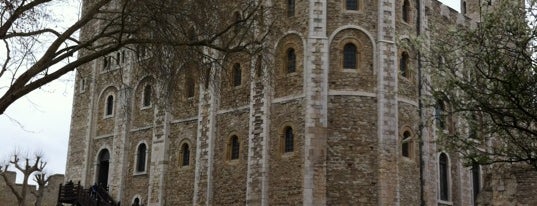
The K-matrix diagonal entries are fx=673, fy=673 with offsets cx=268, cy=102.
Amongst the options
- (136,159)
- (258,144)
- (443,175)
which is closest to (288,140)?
(258,144)

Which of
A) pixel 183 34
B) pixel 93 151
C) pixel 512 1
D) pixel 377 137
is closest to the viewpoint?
pixel 512 1

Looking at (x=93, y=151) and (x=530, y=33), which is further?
(x=93, y=151)

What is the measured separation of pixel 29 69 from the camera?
11.8m

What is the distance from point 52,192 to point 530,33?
35.4 m

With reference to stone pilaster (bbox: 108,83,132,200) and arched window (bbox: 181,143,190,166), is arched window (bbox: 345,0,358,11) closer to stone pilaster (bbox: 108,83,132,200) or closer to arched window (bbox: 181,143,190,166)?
arched window (bbox: 181,143,190,166)

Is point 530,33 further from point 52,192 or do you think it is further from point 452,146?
point 52,192

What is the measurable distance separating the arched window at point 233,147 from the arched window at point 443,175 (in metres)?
7.94

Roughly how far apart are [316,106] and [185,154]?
7262 mm

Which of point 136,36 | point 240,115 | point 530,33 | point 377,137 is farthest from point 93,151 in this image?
point 530,33

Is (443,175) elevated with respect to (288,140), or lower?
lower

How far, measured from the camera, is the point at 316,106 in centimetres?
2278

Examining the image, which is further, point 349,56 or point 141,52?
point 349,56

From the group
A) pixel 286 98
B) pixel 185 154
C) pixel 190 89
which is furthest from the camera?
pixel 190 89

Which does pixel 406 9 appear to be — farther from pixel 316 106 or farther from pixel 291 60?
pixel 316 106
